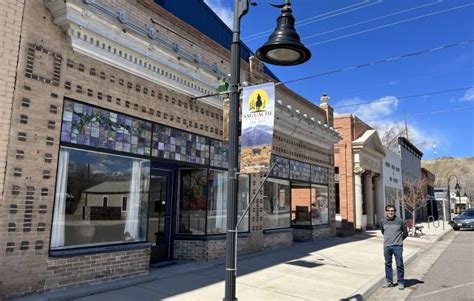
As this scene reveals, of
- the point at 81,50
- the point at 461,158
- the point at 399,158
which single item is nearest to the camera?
the point at 81,50

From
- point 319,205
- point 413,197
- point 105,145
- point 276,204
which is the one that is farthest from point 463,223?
point 105,145

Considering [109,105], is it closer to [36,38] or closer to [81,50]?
[81,50]

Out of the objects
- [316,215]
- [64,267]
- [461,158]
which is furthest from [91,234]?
[461,158]

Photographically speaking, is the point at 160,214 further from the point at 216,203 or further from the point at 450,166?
the point at 450,166

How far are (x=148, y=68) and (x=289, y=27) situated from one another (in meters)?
4.48

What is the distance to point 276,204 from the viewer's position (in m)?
14.9

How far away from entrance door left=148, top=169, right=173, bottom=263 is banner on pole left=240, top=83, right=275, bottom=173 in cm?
495

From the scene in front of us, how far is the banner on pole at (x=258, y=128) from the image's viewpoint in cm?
527

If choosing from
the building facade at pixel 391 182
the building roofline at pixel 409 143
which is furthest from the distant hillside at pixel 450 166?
the building facade at pixel 391 182

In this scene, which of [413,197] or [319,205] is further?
[413,197]

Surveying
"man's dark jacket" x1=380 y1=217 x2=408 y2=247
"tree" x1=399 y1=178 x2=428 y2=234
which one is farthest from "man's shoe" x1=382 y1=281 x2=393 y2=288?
"tree" x1=399 y1=178 x2=428 y2=234

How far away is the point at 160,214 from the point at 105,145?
9.55 ft

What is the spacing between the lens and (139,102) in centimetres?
877

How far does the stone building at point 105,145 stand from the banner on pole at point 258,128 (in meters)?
3.53
